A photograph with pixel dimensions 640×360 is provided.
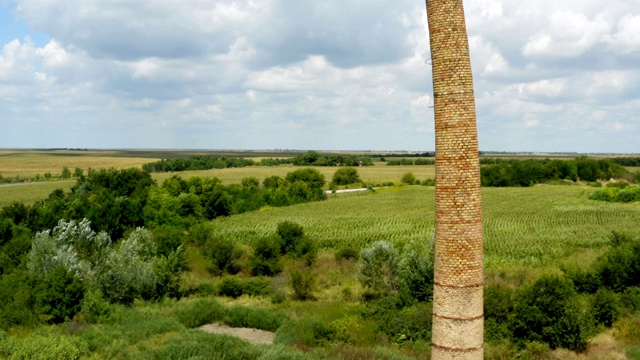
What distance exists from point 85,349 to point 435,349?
1039 cm

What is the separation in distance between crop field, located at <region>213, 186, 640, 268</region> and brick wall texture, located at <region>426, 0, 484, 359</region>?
20.7m

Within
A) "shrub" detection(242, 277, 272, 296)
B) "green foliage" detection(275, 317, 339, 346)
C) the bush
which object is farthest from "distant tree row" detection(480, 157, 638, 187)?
"green foliage" detection(275, 317, 339, 346)

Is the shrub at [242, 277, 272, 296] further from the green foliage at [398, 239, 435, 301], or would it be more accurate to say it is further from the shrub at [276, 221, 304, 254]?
the green foliage at [398, 239, 435, 301]

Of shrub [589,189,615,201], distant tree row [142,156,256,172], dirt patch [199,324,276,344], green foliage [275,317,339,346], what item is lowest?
dirt patch [199,324,276,344]

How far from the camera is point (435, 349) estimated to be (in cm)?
1091

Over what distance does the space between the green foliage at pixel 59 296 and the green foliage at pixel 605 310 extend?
2183cm

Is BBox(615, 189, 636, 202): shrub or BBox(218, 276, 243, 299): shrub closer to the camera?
BBox(218, 276, 243, 299): shrub

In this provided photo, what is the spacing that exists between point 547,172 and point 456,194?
348ft

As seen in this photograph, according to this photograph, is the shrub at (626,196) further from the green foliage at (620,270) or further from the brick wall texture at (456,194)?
the brick wall texture at (456,194)

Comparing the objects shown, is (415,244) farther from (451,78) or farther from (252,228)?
(252,228)

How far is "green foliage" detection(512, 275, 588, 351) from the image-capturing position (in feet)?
59.6

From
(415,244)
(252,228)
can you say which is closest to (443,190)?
(415,244)

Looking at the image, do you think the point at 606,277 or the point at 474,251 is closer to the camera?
the point at 474,251

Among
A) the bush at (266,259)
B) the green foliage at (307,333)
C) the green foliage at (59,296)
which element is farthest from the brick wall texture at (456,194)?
the bush at (266,259)
